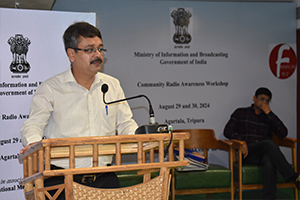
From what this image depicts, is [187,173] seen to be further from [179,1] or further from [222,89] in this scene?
[179,1]

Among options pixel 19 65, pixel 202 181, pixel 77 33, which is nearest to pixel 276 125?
pixel 202 181

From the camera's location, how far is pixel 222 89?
523cm

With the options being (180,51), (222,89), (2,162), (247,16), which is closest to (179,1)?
(180,51)

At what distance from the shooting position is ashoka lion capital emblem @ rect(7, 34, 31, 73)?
116 inches

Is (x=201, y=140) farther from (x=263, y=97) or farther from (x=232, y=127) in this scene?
(x=263, y=97)

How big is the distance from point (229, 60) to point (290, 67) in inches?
41.3

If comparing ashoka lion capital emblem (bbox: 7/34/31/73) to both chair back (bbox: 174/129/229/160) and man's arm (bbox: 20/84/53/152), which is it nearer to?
man's arm (bbox: 20/84/53/152)

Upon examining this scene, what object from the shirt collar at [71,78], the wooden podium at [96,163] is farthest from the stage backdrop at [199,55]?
the wooden podium at [96,163]

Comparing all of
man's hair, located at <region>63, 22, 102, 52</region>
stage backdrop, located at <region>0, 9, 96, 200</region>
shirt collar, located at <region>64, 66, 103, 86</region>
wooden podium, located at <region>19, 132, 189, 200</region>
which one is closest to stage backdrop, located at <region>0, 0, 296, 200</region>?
stage backdrop, located at <region>0, 9, 96, 200</region>

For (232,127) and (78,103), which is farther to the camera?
(232,127)

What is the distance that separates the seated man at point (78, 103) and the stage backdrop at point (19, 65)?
3.39 ft

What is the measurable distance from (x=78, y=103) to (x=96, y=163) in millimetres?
750

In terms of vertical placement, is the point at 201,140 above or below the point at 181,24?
below

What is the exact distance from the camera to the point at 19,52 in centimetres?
294
